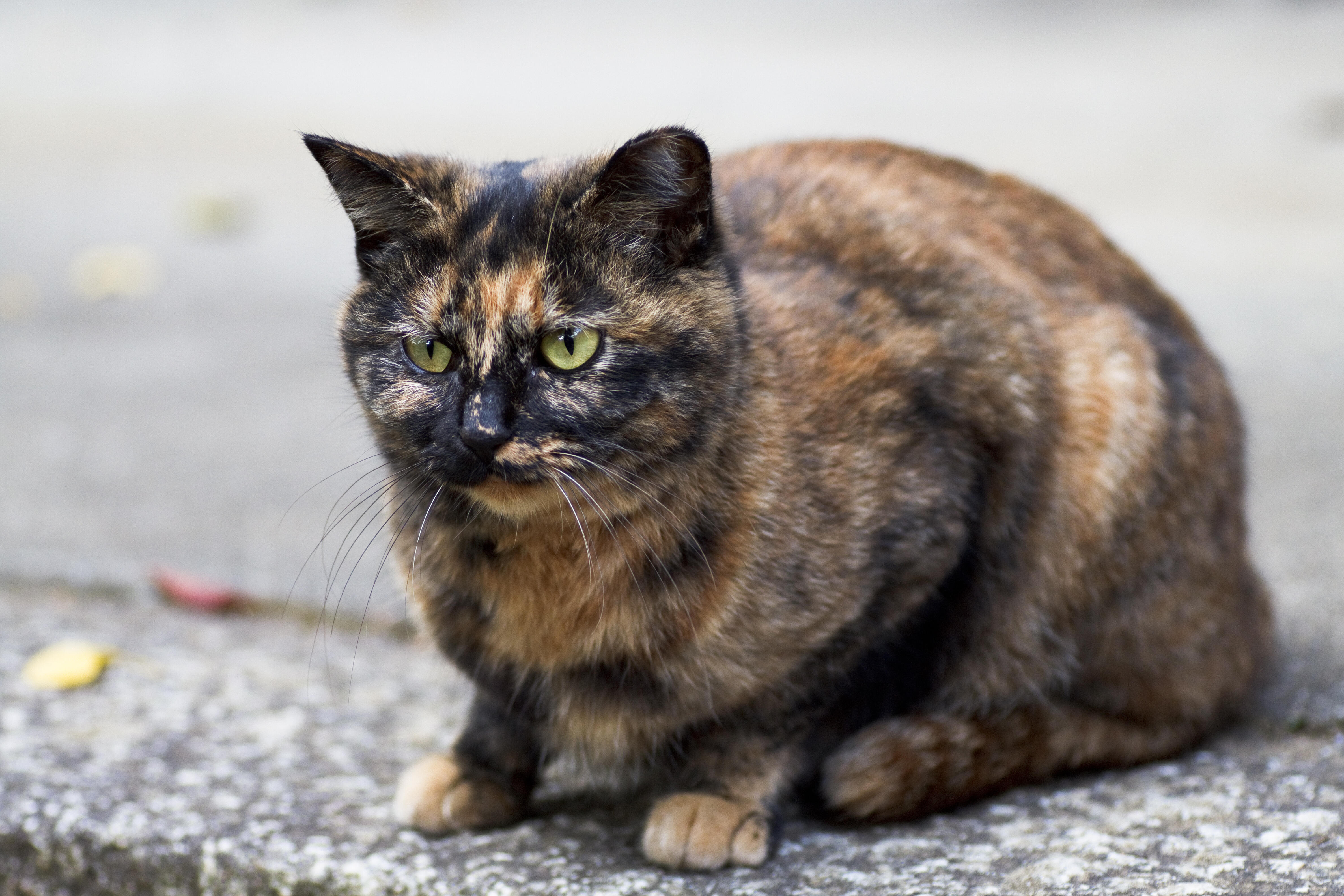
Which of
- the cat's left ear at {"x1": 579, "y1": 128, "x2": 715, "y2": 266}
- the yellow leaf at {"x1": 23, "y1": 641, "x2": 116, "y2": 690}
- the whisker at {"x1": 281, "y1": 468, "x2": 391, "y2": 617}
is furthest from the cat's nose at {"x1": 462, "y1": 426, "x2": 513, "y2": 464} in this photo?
the yellow leaf at {"x1": 23, "y1": 641, "x2": 116, "y2": 690}

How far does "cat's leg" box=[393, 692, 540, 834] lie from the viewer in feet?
6.41

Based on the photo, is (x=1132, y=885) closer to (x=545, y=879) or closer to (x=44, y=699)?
(x=545, y=879)

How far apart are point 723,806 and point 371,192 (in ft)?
3.33

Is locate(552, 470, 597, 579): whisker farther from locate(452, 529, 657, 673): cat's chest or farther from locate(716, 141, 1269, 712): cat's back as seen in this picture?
locate(716, 141, 1269, 712): cat's back

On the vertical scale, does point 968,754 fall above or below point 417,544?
below

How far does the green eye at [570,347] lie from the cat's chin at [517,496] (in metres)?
0.16

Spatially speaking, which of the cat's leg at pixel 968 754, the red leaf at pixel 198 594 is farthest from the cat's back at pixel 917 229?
the red leaf at pixel 198 594

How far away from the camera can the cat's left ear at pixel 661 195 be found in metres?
1.71

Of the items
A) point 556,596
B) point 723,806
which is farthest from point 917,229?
point 723,806

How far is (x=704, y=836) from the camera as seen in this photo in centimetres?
184

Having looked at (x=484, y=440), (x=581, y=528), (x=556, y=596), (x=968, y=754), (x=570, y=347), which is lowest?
(x=968, y=754)

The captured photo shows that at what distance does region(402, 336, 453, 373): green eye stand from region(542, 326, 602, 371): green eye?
0.45ft

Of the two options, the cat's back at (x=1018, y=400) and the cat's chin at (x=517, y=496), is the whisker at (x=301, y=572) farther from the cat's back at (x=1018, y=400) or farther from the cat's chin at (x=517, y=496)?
the cat's back at (x=1018, y=400)

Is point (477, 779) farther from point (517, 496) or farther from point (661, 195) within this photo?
point (661, 195)
